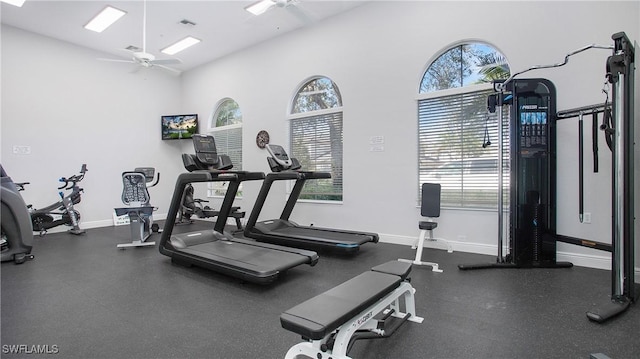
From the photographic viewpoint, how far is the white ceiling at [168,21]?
17.5ft

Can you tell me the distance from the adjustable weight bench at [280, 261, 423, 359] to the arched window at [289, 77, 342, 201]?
11.6 ft

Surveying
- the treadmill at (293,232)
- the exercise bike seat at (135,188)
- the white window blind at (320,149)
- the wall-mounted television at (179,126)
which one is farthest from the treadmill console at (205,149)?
the wall-mounted television at (179,126)

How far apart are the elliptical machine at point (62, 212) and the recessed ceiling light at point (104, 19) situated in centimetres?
274

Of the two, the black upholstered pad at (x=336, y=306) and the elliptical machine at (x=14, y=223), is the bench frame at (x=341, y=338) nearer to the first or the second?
the black upholstered pad at (x=336, y=306)

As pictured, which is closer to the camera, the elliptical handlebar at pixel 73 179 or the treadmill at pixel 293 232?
the treadmill at pixel 293 232

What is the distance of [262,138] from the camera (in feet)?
22.4

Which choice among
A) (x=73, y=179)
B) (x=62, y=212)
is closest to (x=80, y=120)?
(x=73, y=179)

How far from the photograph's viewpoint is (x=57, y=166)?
6598mm

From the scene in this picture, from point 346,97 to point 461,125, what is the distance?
2005mm

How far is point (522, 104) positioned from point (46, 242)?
771 cm

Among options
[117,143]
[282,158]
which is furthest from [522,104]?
[117,143]

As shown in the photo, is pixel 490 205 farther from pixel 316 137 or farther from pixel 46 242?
pixel 46 242

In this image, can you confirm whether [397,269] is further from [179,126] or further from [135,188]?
[179,126]

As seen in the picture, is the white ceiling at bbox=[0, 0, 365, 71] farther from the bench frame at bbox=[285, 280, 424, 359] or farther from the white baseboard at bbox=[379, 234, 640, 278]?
the bench frame at bbox=[285, 280, 424, 359]
